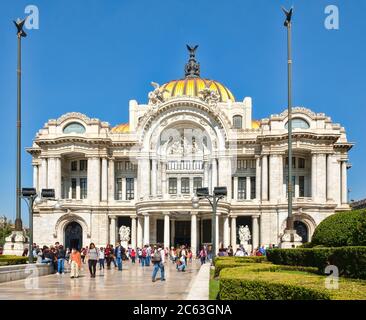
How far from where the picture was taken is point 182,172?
73750 millimetres

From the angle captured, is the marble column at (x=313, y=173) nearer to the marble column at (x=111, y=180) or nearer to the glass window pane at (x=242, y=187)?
the glass window pane at (x=242, y=187)

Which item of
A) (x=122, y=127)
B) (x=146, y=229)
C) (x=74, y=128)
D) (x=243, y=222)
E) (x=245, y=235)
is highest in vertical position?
(x=122, y=127)

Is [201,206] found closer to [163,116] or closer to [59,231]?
[163,116]

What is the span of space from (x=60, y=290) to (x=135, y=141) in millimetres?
48812

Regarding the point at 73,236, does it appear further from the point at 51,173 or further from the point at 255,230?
the point at 255,230

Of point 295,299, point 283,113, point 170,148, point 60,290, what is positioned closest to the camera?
point 295,299

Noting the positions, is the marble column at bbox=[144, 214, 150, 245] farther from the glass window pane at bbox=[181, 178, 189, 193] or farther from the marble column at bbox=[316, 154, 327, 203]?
the marble column at bbox=[316, 154, 327, 203]

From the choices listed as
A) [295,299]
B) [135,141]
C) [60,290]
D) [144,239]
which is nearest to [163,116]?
[135,141]

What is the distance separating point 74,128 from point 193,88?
1984cm

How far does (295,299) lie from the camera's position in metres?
14.1

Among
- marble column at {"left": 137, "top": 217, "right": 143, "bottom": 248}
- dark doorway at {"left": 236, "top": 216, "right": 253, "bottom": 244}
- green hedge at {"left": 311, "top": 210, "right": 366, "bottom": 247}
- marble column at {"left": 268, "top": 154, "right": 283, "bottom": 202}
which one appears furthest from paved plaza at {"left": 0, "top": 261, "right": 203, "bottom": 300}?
dark doorway at {"left": 236, "top": 216, "right": 253, "bottom": 244}

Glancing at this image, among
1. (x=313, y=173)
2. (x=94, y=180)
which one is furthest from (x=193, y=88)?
(x=313, y=173)

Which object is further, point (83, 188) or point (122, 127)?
point (122, 127)
